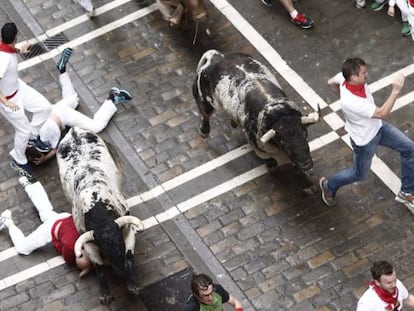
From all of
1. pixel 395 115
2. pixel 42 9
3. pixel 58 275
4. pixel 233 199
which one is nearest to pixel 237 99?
pixel 233 199

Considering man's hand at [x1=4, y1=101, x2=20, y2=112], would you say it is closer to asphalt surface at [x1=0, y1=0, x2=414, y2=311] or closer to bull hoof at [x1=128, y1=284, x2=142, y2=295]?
asphalt surface at [x1=0, y1=0, x2=414, y2=311]

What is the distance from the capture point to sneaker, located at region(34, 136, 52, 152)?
14773 mm

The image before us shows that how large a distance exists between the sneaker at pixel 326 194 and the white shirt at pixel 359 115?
118 cm

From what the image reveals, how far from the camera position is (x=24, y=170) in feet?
48.1

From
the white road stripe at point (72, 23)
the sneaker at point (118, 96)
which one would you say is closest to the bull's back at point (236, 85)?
the sneaker at point (118, 96)

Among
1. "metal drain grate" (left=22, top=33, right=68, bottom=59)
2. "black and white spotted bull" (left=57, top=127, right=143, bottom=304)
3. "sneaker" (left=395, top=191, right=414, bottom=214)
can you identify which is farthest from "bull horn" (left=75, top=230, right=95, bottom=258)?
"metal drain grate" (left=22, top=33, right=68, bottom=59)

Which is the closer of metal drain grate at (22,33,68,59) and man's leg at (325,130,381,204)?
man's leg at (325,130,381,204)

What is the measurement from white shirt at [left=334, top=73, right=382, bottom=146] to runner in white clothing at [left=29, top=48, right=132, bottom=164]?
13.4ft

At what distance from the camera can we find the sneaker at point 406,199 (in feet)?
43.8

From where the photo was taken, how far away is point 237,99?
1377 centimetres

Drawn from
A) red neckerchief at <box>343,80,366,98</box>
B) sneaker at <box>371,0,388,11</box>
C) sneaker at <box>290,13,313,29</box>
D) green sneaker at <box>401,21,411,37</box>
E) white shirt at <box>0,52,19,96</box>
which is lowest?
green sneaker at <box>401,21,411,37</box>

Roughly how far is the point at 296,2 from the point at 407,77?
2575mm

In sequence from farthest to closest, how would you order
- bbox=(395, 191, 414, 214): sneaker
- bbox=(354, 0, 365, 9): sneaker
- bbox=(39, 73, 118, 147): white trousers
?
bbox=(354, 0, 365, 9): sneaker, bbox=(39, 73, 118, 147): white trousers, bbox=(395, 191, 414, 214): sneaker

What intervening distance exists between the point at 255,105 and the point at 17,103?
338 centimetres
